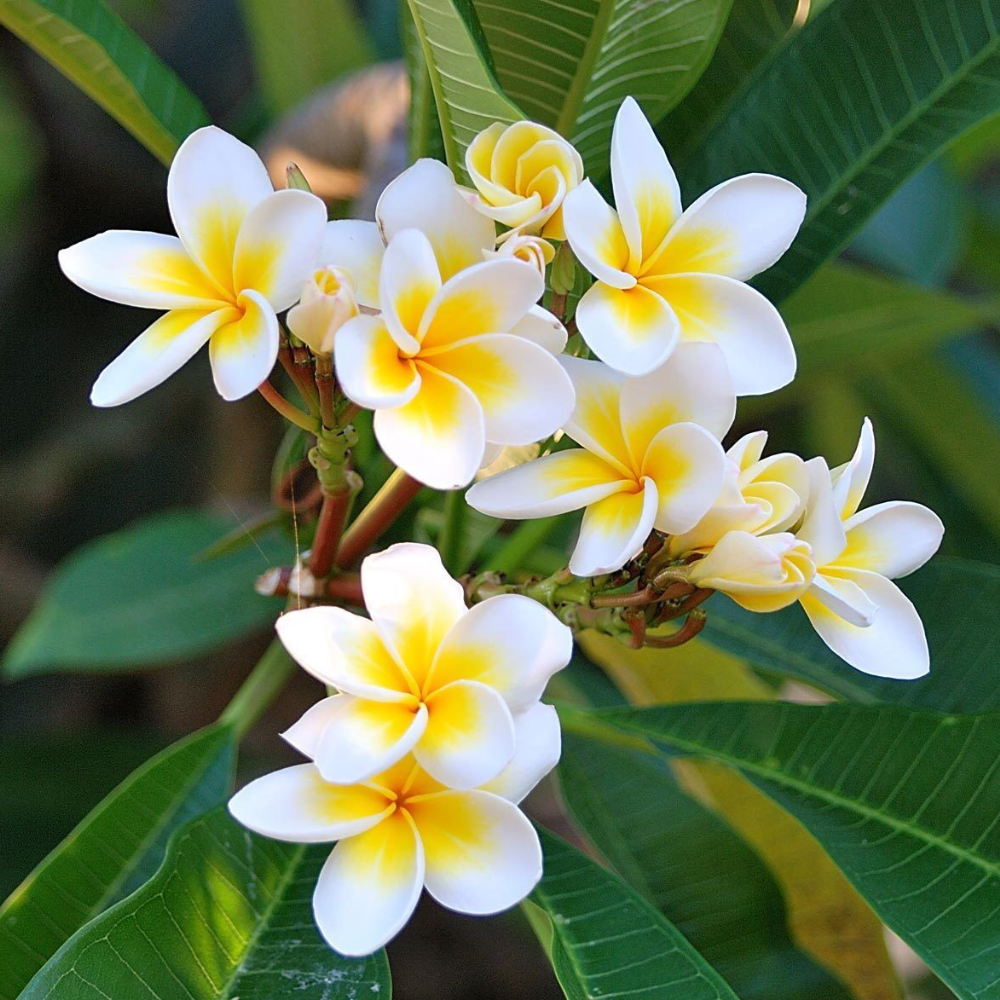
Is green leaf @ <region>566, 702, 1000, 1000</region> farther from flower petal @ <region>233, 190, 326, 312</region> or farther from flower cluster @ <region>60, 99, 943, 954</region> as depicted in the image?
flower petal @ <region>233, 190, 326, 312</region>

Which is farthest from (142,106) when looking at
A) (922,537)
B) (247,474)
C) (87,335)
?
(87,335)

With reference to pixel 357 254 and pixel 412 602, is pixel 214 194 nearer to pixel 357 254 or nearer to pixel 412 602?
pixel 357 254

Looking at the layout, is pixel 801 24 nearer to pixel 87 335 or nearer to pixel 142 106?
pixel 142 106

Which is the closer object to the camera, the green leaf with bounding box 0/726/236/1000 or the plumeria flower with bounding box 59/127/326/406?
the plumeria flower with bounding box 59/127/326/406

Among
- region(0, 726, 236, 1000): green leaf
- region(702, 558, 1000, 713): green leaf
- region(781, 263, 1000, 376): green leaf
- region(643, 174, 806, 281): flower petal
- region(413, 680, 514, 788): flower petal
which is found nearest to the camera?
region(413, 680, 514, 788): flower petal

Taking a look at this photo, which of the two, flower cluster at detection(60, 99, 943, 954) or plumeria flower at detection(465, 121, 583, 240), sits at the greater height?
plumeria flower at detection(465, 121, 583, 240)

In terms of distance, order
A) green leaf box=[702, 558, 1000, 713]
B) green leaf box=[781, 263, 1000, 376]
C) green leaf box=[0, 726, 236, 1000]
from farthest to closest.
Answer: green leaf box=[781, 263, 1000, 376] < green leaf box=[702, 558, 1000, 713] < green leaf box=[0, 726, 236, 1000]

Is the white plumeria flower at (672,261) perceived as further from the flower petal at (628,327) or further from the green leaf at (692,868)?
the green leaf at (692,868)

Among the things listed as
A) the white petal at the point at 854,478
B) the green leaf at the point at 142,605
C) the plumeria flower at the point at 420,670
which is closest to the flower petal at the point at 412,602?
the plumeria flower at the point at 420,670

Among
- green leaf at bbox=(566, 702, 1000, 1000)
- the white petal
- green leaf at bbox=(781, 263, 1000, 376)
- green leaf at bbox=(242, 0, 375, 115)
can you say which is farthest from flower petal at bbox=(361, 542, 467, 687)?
green leaf at bbox=(242, 0, 375, 115)
